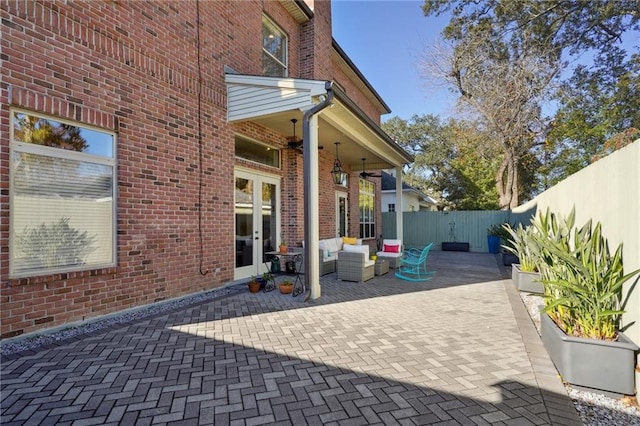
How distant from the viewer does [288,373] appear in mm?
2949

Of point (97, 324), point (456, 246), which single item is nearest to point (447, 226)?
point (456, 246)

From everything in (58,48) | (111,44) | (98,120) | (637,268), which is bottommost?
(637,268)

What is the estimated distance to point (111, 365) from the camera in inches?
121

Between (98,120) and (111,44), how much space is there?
1.15 metres

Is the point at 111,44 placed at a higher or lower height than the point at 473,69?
lower

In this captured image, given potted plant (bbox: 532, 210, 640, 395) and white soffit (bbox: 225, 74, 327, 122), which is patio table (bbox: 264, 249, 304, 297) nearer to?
white soffit (bbox: 225, 74, 327, 122)

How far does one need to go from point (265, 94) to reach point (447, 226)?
43.6ft

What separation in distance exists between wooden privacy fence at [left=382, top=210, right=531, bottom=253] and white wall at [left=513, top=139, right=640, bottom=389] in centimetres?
1190

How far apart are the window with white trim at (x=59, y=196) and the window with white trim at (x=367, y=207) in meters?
10.2

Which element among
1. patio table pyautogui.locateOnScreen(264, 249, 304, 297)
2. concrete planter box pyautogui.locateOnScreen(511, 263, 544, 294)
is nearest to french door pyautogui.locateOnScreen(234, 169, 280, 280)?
patio table pyautogui.locateOnScreen(264, 249, 304, 297)

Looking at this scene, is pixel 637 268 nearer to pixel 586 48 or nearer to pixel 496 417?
pixel 496 417

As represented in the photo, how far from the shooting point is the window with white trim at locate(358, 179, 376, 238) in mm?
13906

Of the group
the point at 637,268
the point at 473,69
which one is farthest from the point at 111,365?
the point at 473,69

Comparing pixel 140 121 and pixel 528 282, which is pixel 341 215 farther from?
pixel 140 121
